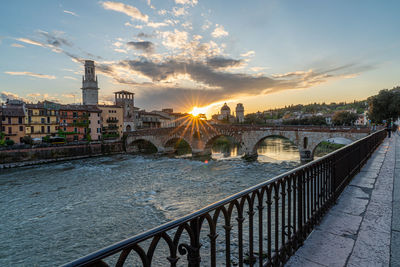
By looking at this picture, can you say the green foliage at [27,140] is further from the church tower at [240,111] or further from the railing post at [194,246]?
the church tower at [240,111]

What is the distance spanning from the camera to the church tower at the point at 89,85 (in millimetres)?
60438

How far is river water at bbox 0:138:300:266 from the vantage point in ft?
27.7

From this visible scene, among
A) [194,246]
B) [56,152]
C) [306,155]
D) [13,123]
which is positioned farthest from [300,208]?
[13,123]

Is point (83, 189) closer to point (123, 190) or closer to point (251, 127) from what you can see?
point (123, 190)

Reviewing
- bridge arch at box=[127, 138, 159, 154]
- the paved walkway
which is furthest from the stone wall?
the paved walkway

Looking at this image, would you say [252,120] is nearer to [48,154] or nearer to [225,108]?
[225,108]

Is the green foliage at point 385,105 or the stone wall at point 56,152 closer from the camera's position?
the stone wall at point 56,152

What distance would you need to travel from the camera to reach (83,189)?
15.8 metres

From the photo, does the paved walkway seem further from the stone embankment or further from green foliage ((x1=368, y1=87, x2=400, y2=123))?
green foliage ((x1=368, y1=87, x2=400, y2=123))

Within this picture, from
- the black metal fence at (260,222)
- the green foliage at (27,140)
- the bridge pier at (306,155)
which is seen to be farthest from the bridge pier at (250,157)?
the green foliage at (27,140)

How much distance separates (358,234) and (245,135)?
27.8m

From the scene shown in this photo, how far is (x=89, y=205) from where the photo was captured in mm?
12336

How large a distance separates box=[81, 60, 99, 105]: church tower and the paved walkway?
66812mm

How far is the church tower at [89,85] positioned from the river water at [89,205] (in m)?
44.1
